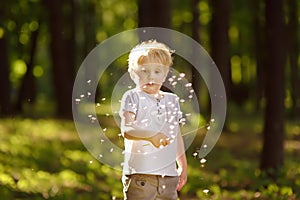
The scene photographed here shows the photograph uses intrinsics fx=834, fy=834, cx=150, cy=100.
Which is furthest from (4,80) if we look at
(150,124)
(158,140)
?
(158,140)

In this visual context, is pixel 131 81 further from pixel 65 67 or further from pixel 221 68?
pixel 65 67

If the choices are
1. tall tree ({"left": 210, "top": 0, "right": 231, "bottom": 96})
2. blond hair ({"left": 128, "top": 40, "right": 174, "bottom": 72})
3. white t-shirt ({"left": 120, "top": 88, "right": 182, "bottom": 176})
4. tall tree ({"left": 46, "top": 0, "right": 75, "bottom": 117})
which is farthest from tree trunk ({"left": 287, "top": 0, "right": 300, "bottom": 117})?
white t-shirt ({"left": 120, "top": 88, "right": 182, "bottom": 176})

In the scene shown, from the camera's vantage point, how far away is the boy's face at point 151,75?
18.3ft

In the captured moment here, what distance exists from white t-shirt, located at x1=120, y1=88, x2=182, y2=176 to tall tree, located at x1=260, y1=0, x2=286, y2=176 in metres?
9.52

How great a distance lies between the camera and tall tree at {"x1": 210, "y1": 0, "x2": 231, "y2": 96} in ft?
74.3

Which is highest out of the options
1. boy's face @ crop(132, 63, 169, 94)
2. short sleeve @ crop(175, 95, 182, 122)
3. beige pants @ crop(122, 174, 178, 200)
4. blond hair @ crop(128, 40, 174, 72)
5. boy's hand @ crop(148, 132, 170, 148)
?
blond hair @ crop(128, 40, 174, 72)

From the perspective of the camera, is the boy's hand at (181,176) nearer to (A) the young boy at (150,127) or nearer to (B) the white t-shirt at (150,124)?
(A) the young boy at (150,127)

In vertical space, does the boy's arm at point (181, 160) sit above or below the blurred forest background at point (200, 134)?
above

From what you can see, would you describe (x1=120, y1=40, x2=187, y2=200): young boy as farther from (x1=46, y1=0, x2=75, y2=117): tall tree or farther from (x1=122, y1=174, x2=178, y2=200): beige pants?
(x1=46, y1=0, x2=75, y2=117): tall tree

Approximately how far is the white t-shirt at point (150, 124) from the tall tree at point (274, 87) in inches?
375

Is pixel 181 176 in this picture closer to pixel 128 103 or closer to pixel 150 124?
pixel 150 124

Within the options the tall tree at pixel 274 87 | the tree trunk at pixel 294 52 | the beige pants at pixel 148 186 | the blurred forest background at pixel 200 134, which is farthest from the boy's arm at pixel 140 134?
the tree trunk at pixel 294 52

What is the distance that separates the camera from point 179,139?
5.64 metres

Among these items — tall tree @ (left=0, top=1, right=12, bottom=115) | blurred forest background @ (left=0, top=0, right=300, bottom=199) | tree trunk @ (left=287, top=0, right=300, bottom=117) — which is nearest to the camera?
blurred forest background @ (left=0, top=0, right=300, bottom=199)
